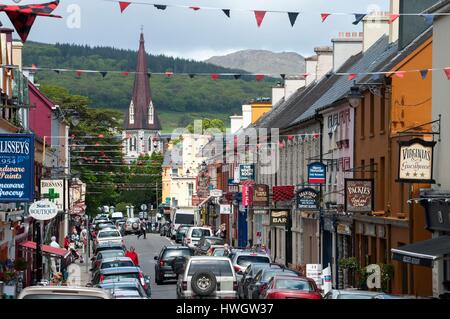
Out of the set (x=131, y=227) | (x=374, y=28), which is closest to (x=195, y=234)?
(x=374, y=28)

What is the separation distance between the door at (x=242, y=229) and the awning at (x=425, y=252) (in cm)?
4512

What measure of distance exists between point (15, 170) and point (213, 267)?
6.37 m

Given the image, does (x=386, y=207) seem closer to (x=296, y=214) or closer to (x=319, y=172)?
(x=319, y=172)

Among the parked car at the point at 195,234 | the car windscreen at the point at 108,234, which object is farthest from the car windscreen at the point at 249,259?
the car windscreen at the point at 108,234

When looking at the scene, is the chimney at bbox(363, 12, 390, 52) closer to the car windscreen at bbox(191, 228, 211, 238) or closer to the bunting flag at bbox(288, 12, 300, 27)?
the car windscreen at bbox(191, 228, 211, 238)

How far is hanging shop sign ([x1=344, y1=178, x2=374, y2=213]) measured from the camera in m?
34.8

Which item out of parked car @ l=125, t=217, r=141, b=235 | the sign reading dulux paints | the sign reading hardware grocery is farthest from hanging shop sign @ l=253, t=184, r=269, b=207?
parked car @ l=125, t=217, r=141, b=235

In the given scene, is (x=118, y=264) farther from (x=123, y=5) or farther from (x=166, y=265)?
(x=123, y=5)

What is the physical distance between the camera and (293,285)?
88.5ft

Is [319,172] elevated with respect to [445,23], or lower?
lower

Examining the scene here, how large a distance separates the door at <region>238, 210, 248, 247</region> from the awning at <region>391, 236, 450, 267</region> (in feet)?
148

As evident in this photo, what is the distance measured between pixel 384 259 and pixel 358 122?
6.15 metres

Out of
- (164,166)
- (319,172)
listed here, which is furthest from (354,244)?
(164,166)

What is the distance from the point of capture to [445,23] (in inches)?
1147
